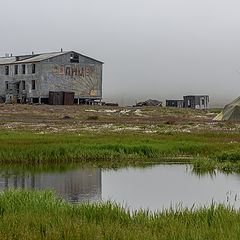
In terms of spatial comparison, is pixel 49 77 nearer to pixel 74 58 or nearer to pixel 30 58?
pixel 74 58

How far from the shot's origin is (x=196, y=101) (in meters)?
104

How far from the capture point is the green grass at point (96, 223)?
26.8ft

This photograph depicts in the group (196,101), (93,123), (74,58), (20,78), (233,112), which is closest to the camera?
(93,123)

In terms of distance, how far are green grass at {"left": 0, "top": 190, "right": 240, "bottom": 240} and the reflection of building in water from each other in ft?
11.3

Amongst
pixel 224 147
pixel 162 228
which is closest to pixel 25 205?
pixel 162 228

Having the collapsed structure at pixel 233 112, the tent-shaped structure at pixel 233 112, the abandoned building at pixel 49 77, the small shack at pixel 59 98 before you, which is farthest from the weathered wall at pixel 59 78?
the tent-shaped structure at pixel 233 112

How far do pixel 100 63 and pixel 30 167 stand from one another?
59.9 m

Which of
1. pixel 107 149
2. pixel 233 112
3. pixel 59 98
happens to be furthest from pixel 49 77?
pixel 107 149

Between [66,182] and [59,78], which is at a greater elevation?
[59,78]

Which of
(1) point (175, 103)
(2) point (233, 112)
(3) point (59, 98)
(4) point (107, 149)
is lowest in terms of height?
(4) point (107, 149)

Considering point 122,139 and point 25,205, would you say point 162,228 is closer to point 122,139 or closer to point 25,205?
point 25,205

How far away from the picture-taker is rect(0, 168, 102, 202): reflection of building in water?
15854 mm

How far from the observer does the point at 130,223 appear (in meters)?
9.91

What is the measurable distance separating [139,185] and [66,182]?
294 centimetres
